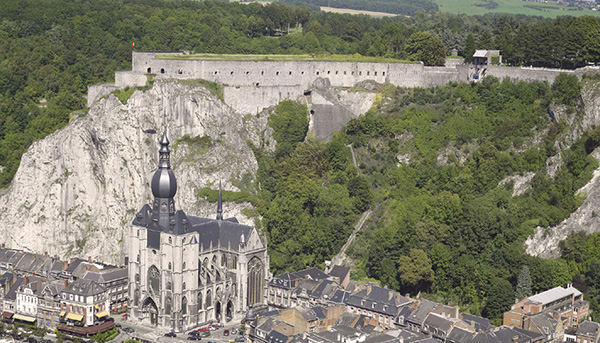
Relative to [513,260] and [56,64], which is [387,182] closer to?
[513,260]

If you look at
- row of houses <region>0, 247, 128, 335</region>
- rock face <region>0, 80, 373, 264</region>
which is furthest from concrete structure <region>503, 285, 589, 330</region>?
row of houses <region>0, 247, 128, 335</region>

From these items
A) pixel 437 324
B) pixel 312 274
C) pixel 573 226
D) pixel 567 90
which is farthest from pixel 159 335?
pixel 567 90

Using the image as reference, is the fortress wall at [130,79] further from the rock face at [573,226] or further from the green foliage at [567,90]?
the rock face at [573,226]

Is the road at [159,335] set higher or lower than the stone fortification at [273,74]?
lower

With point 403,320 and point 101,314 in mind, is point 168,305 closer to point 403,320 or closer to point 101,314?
point 101,314

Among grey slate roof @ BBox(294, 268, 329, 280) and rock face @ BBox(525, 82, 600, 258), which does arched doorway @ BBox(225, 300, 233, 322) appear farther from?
rock face @ BBox(525, 82, 600, 258)

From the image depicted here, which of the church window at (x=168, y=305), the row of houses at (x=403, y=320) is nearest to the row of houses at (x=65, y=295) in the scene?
the church window at (x=168, y=305)
